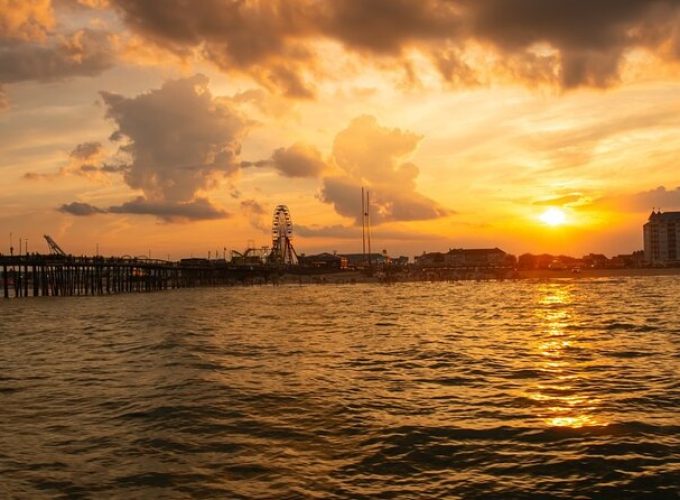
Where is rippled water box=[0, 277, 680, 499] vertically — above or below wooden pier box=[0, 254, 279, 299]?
below

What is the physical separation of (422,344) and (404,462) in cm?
2006

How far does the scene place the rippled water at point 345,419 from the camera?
11.2 metres

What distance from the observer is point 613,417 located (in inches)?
597

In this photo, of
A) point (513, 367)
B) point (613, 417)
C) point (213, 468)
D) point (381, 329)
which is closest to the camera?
point (213, 468)

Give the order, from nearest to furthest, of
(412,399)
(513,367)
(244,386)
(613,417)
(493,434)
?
(493,434), (613,417), (412,399), (244,386), (513,367)

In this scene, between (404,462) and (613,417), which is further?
(613,417)

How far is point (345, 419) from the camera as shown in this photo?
15531mm

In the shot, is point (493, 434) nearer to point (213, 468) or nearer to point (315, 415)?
point (315, 415)

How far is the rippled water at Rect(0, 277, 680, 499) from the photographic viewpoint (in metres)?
11.2

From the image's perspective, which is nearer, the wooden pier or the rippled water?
the rippled water

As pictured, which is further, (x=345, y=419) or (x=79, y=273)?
(x=79, y=273)

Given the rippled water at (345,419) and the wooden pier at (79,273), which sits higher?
the wooden pier at (79,273)

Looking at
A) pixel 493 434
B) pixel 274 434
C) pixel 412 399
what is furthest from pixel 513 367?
pixel 274 434

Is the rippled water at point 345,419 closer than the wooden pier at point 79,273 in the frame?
Yes
